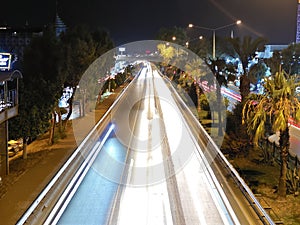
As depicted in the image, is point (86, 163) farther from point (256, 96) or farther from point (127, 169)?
point (256, 96)

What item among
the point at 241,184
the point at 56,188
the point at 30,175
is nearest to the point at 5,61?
the point at 30,175

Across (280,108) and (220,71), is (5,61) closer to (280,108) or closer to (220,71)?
(220,71)

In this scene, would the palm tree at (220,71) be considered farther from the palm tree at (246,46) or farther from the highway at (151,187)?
the highway at (151,187)

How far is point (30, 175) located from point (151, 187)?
3888mm

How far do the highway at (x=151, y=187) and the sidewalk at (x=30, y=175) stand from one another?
2.43 ft

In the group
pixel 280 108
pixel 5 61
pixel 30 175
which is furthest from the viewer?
pixel 5 61

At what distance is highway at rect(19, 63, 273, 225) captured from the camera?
34.9 ft

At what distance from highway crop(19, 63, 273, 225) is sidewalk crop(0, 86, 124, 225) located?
0.74 metres

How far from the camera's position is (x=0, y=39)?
6203cm

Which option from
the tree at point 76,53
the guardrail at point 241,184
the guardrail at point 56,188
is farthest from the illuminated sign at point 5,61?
the guardrail at point 241,184

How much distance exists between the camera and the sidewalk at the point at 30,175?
11.0m

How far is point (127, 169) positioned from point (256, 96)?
5.20m

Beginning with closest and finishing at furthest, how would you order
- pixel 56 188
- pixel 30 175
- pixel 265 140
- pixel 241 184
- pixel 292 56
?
pixel 241 184 → pixel 56 188 → pixel 30 175 → pixel 265 140 → pixel 292 56

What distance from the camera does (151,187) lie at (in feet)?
42.8
